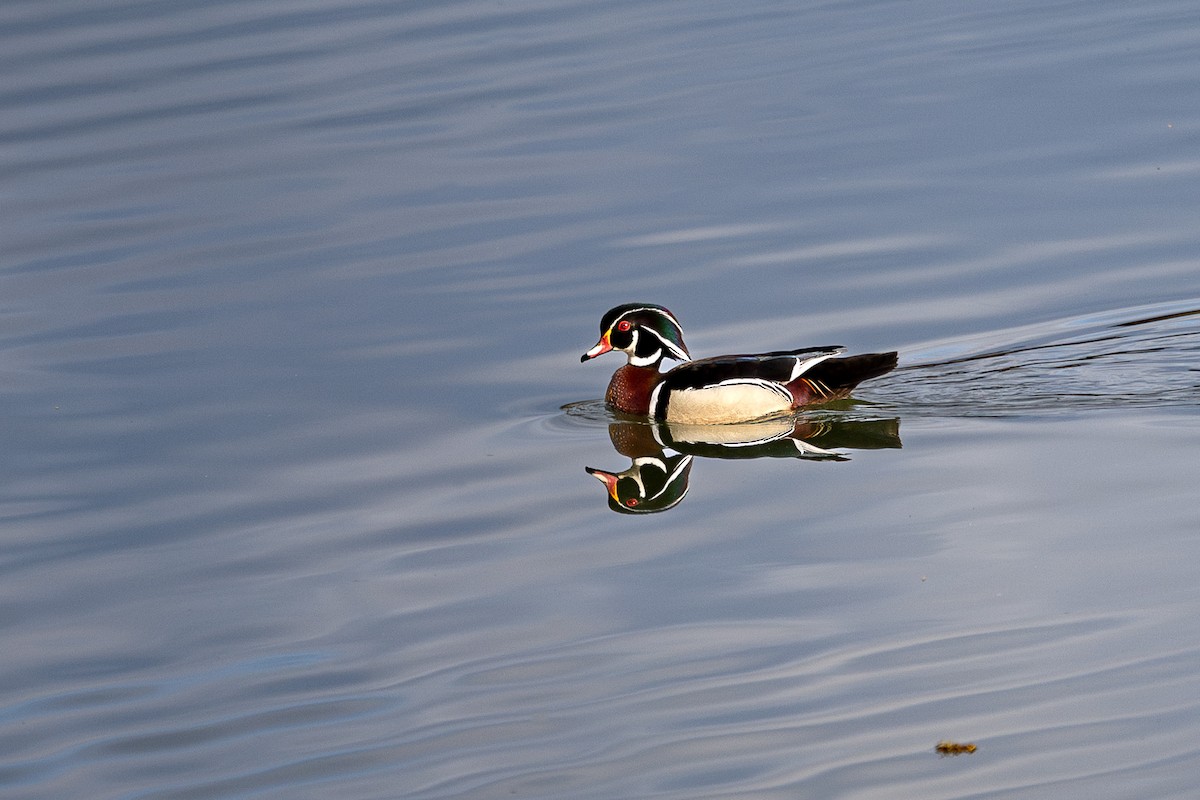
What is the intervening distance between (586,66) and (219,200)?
19.7 feet

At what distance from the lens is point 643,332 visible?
1177 centimetres

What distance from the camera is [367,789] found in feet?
20.9

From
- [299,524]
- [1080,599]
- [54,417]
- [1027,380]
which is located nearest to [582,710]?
[1080,599]

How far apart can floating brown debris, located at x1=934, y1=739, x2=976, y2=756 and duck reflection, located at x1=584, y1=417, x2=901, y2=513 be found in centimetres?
337

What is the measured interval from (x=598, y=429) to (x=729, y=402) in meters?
0.87

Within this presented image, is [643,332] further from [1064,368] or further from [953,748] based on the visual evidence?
[953,748]

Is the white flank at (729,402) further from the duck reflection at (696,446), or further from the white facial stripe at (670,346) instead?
the white facial stripe at (670,346)

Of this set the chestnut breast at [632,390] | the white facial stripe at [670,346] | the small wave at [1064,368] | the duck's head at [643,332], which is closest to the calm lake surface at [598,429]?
the small wave at [1064,368]

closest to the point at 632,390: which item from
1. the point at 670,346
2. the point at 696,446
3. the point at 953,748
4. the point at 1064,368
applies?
the point at 670,346

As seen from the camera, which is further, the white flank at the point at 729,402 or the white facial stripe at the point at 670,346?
the white facial stripe at the point at 670,346

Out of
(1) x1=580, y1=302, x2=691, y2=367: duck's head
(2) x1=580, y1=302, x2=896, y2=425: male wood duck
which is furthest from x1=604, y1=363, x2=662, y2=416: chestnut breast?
(1) x1=580, y1=302, x2=691, y2=367: duck's head

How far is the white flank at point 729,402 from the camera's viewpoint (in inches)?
438

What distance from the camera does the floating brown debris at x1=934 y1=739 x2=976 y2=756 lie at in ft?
20.2

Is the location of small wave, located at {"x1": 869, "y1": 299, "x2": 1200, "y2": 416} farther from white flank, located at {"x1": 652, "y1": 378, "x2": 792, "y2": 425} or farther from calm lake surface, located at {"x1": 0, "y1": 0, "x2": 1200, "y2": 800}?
white flank, located at {"x1": 652, "y1": 378, "x2": 792, "y2": 425}
